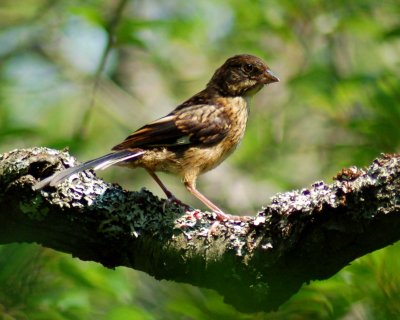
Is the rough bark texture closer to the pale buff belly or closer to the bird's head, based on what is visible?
the pale buff belly

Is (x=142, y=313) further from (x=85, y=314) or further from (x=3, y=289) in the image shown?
(x=3, y=289)

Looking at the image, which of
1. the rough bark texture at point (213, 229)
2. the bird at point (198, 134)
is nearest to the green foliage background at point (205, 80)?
the rough bark texture at point (213, 229)

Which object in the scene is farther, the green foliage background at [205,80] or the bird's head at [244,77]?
the bird's head at [244,77]

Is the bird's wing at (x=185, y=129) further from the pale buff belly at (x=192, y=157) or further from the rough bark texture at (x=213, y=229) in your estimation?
the rough bark texture at (x=213, y=229)

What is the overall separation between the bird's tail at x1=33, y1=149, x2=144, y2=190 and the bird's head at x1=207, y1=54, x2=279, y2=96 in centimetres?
168

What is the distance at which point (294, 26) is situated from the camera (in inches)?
346

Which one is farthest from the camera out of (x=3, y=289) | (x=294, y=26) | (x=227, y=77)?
(x=294, y=26)

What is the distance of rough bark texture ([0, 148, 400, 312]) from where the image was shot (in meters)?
2.92

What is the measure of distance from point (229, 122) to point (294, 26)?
9.90 ft

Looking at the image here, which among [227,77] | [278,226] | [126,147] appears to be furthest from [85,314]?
[227,77]

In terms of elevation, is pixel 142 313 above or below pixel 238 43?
below

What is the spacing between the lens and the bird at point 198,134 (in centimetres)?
548

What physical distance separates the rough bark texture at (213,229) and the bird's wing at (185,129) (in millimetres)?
1557

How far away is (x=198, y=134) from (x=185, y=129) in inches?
4.5
